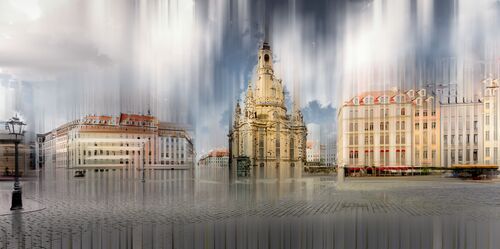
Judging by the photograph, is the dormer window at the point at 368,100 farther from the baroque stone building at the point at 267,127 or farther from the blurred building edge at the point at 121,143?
the blurred building edge at the point at 121,143

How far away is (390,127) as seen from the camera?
49406 mm

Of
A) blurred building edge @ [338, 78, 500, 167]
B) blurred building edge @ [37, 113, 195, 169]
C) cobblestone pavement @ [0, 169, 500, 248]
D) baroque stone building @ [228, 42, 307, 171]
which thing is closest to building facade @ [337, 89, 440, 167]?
blurred building edge @ [338, 78, 500, 167]

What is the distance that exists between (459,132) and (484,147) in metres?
3.00

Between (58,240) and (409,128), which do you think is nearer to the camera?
(58,240)

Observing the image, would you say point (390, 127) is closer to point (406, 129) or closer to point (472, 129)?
point (406, 129)

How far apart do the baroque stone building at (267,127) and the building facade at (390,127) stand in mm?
22109

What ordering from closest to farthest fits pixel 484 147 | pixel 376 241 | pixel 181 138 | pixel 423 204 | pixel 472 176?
pixel 376 241, pixel 423 204, pixel 472 176, pixel 484 147, pixel 181 138

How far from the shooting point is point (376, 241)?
277 inches

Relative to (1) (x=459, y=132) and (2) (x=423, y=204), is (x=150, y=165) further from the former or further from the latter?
(2) (x=423, y=204)

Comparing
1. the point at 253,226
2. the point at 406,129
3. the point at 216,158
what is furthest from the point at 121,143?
the point at 253,226

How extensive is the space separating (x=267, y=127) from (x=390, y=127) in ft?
93.0

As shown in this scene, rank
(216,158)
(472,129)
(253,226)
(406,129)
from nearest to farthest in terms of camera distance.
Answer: (253,226) → (472,129) → (406,129) → (216,158)

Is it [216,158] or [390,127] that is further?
[216,158]

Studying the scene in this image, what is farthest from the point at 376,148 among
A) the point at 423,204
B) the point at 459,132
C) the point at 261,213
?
the point at 261,213
